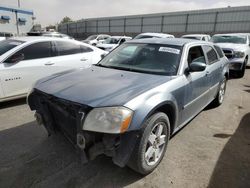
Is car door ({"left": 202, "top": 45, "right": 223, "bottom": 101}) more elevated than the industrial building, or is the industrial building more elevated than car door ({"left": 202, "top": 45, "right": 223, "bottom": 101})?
the industrial building

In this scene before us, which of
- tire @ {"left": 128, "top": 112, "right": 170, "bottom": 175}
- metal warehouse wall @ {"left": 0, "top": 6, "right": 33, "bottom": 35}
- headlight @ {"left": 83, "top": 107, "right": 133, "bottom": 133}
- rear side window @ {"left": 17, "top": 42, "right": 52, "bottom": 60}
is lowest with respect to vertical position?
tire @ {"left": 128, "top": 112, "right": 170, "bottom": 175}

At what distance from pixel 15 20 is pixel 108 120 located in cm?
3595

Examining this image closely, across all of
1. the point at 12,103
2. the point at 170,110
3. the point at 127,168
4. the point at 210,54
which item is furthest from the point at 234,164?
the point at 12,103

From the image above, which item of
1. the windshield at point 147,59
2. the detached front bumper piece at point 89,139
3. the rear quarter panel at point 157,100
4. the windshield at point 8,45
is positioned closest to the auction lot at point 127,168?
the detached front bumper piece at point 89,139

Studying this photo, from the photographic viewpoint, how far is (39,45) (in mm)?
5137

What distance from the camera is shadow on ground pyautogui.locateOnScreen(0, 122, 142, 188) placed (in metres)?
2.51

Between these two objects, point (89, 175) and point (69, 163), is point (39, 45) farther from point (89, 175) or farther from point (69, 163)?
point (89, 175)

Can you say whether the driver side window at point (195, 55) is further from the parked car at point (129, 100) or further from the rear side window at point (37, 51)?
the rear side window at point (37, 51)

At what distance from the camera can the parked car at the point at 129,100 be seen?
2.19m

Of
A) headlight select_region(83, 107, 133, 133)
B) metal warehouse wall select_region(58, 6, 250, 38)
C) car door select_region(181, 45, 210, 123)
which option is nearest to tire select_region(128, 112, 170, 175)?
headlight select_region(83, 107, 133, 133)

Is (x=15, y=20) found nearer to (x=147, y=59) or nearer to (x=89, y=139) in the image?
(x=147, y=59)

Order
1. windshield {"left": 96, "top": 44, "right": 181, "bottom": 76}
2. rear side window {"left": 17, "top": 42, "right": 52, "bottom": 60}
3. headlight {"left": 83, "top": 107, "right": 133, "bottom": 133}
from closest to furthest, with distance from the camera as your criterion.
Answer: headlight {"left": 83, "top": 107, "right": 133, "bottom": 133}
windshield {"left": 96, "top": 44, "right": 181, "bottom": 76}
rear side window {"left": 17, "top": 42, "right": 52, "bottom": 60}

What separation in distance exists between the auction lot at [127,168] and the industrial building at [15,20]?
102ft

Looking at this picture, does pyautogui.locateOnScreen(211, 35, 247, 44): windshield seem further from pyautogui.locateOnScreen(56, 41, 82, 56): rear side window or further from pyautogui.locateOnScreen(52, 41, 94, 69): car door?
pyautogui.locateOnScreen(56, 41, 82, 56): rear side window
